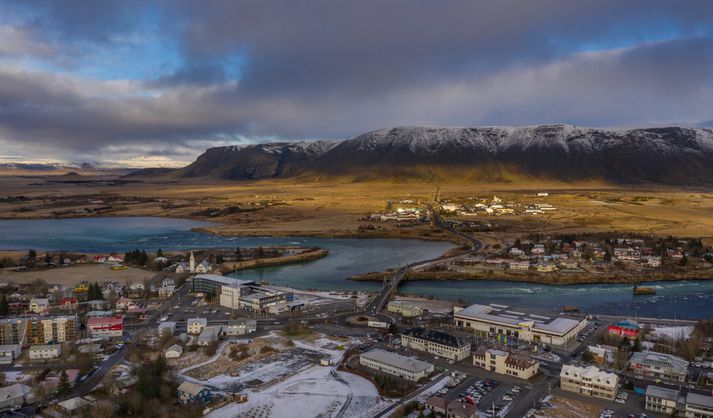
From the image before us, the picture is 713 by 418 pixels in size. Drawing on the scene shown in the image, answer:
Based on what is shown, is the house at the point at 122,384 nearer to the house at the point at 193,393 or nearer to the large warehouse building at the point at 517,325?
the house at the point at 193,393

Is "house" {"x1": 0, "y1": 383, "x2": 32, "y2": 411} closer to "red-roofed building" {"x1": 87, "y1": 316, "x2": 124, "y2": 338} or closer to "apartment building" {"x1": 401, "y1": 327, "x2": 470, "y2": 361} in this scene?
"red-roofed building" {"x1": 87, "y1": 316, "x2": 124, "y2": 338}

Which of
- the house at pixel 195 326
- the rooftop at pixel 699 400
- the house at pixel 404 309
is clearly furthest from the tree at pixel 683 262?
the house at pixel 195 326

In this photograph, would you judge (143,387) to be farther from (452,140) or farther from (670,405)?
(452,140)

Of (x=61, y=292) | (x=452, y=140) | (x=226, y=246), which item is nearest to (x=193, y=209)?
(x=226, y=246)

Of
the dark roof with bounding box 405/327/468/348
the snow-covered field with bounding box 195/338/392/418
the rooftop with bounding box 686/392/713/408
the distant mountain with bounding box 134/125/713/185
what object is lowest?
the snow-covered field with bounding box 195/338/392/418

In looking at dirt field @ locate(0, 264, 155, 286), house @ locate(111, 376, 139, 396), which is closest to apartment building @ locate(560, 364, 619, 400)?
house @ locate(111, 376, 139, 396)

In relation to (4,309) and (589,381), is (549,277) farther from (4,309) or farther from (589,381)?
(4,309)
